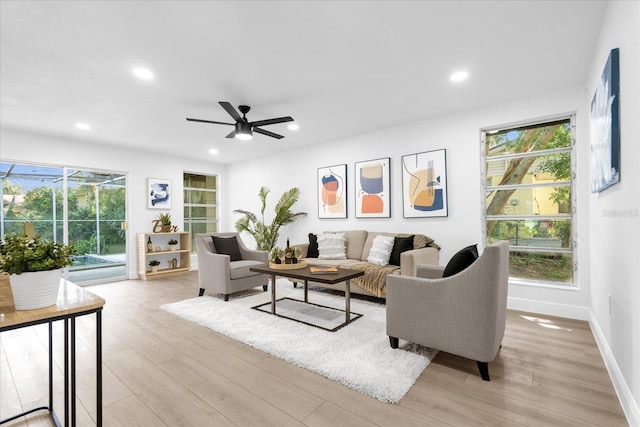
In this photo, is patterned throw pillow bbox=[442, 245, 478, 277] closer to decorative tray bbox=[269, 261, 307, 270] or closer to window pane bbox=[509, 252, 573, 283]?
decorative tray bbox=[269, 261, 307, 270]

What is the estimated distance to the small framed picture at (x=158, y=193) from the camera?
6168 mm

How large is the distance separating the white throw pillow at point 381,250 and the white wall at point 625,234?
2.16 meters

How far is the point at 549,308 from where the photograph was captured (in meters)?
3.39

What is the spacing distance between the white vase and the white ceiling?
1.85m

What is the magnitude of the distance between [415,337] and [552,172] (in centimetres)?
284

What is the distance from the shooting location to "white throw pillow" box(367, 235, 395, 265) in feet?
13.4

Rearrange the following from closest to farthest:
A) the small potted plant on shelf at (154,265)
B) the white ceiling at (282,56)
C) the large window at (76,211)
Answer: the white ceiling at (282,56) → the large window at (76,211) → the small potted plant on shelf at (154,265)

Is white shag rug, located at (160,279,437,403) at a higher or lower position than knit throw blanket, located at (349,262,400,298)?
lower

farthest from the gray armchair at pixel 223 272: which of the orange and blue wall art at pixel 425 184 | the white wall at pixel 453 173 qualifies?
the orange and blue wall art at pixel 425 184

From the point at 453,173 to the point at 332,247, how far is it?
2.04 meters

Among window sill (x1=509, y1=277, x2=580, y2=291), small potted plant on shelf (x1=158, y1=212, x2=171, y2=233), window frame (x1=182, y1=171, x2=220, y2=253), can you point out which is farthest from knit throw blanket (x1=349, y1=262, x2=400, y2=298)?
window frame (x1=182, y1=171, x2=220, y2=253)

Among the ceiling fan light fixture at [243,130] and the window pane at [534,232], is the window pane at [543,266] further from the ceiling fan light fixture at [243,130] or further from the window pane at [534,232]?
the ceiling fan light fixture at [243,130]

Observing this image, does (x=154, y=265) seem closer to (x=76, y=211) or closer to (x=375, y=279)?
(x=76, y=211)

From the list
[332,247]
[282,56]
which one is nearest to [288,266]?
→ [332,247]
